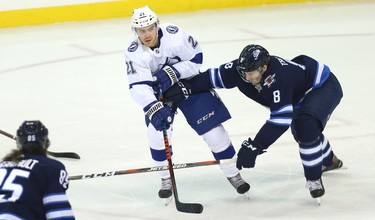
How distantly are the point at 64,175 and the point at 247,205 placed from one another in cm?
139

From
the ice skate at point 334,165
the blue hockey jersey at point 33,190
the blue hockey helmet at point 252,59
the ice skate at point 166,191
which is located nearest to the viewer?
the blue hockey jersey at point 33,190

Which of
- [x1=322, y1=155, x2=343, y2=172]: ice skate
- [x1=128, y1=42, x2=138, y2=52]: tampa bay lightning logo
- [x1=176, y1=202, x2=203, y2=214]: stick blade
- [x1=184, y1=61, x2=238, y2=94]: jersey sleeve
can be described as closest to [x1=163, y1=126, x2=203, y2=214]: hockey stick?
[x1=176, y1=202, x2=203, y2=214]: stick blade

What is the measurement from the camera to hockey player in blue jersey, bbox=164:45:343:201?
12.4 feet

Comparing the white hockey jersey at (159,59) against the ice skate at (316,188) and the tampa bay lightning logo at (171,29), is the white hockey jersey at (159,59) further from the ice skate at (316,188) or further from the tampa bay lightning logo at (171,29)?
the ice skate at (316,188)

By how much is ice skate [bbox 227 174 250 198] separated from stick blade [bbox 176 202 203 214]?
0.85ft

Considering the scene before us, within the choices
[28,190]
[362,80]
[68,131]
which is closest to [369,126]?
[362,80]

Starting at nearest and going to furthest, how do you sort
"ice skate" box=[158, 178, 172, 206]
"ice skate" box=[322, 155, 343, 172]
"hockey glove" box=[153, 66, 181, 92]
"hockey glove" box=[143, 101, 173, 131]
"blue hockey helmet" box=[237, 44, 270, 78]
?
1. "blue hockey helmet" box=[237, 44, 270, 78]
2. "hockey glove" box=[143, 101, 173, 131]
3. "hockey glove" box=[153, 66, 181, 92]
4. "ice skate" box=[158, 178, 172, 206]
5. "ice skate" box=[322, 155, 343, 172]

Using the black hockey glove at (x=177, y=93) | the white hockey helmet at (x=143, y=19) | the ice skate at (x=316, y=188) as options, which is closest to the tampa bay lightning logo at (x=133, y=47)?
the white hockey helmet at (x=143, y=19)

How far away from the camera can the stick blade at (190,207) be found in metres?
3.92

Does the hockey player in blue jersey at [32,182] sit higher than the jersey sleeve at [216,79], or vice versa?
the hockey player in blue jersey at [32,182]

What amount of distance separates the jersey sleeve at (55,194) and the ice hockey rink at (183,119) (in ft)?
3.76

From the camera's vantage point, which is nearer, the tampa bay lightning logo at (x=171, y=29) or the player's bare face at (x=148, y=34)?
Result: the player's bare face at (x=148, y=34)

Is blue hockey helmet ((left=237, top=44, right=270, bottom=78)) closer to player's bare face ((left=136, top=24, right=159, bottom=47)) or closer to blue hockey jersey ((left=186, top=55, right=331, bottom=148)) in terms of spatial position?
blue hockey jersey ((left=186, top=55, right=331, bottom=148))

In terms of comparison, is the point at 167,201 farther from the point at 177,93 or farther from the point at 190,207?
the point at 177,93
